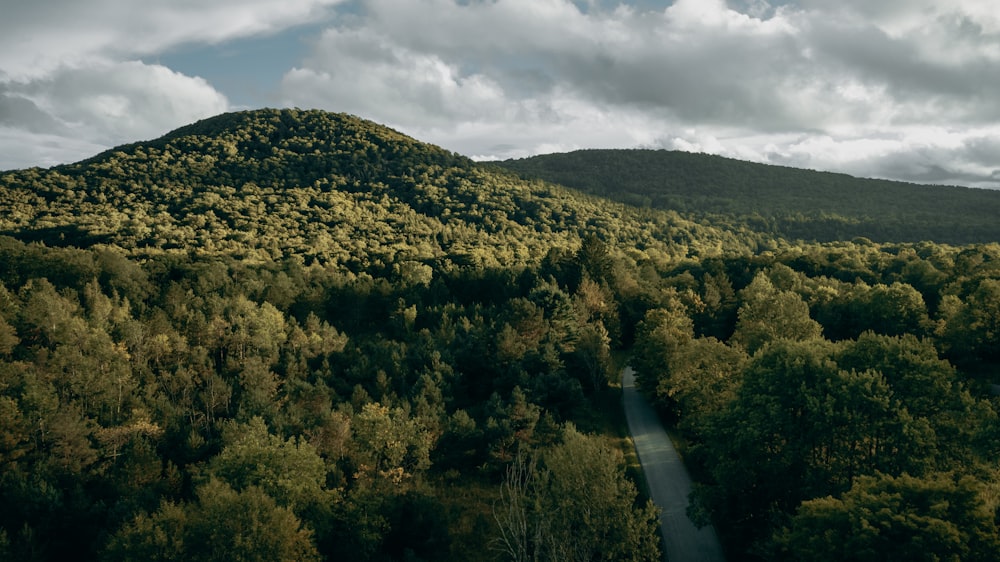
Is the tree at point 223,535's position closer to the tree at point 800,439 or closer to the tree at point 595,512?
the tree at point 595,512

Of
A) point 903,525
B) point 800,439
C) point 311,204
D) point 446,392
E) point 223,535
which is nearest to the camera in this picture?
point 903,525

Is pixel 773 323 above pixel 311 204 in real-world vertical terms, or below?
below

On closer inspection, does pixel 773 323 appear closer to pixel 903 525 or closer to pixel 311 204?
pixel 903 525

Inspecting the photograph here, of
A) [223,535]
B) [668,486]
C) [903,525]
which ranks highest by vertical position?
[903,525]

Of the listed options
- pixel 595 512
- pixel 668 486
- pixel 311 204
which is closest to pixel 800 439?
pixel 668 486

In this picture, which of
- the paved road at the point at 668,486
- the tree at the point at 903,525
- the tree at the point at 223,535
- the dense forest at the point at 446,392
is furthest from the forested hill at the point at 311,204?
the tree at the point at 903,525

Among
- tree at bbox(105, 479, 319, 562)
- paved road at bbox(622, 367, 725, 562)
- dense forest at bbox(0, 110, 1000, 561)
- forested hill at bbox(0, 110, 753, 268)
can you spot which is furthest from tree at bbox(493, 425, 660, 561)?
forested hill at bbox(0, 110, 753, 268)

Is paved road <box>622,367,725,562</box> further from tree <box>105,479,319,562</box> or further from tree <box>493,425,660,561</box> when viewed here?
tree <box>105,479,319,562</box>

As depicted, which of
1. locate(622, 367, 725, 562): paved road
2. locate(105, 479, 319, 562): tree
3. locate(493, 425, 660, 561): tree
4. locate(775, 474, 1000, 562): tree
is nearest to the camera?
locate(775, 474, 1000, 562): tree
